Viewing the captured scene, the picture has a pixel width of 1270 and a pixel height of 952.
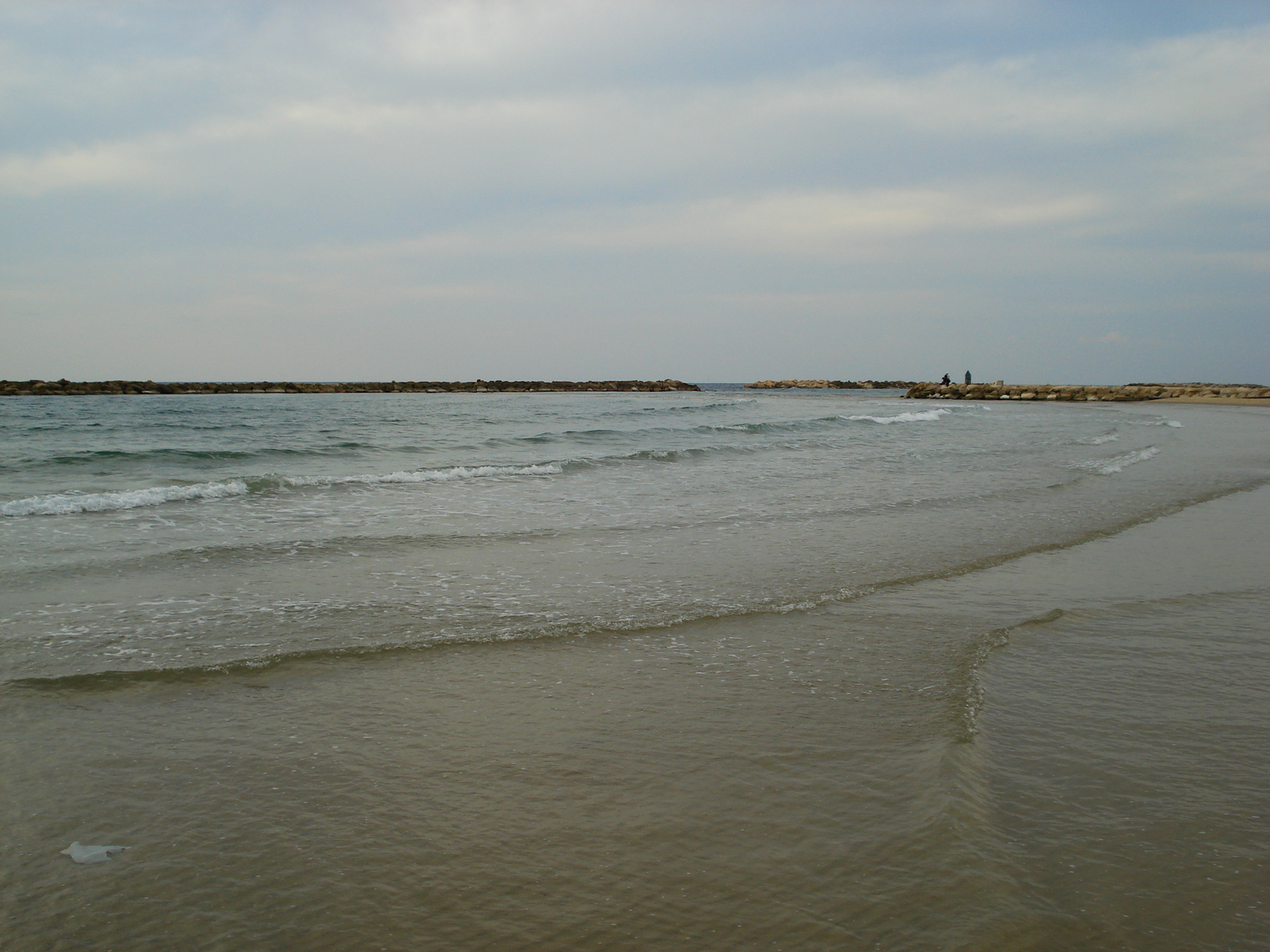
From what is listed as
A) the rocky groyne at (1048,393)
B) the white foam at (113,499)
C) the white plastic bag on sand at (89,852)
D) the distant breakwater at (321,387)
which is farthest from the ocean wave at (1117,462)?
the distant breakwater at (321,387)

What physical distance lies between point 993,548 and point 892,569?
1.68 m

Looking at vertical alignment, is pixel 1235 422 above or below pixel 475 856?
above

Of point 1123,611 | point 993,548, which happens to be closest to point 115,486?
point 993,548

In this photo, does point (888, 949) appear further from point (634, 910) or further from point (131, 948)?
point (131, 948)

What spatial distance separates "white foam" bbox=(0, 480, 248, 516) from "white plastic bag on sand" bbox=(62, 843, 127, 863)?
29.5 ft

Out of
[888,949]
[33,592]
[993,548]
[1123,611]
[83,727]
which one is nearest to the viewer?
[888,949]

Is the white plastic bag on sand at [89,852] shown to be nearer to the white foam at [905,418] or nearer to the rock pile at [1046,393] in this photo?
the white foam at [905,418]

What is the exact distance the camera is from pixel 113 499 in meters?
10.9

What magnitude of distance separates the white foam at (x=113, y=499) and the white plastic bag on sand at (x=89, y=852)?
8997mm

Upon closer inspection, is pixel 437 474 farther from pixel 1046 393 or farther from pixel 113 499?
pixel 1046 393

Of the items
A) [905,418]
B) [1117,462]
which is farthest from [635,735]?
[905,418]

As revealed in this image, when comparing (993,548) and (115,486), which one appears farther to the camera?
(115,486)

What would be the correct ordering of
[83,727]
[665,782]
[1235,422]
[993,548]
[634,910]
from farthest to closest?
[1235,422]
[993,548]
[83,727]
[665,782]
[634,910]

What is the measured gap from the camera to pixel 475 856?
110 inches
